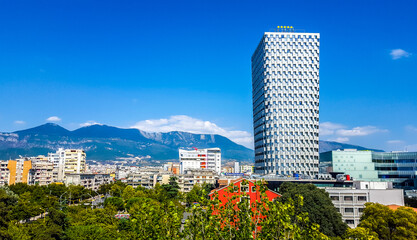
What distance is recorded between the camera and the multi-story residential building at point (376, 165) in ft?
369

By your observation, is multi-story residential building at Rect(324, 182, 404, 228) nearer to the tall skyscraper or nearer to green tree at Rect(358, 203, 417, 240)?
green tree at Rect(358, 203, 417, 240)

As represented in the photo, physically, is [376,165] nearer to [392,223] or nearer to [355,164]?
[355,164]

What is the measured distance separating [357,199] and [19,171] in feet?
420

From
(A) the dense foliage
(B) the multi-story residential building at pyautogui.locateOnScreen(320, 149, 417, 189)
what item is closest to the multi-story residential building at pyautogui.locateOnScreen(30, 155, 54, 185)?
(A) the dense foliage

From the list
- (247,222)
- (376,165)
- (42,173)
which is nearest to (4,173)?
(42,173)

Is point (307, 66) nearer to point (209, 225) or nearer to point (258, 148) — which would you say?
point (258, 148)

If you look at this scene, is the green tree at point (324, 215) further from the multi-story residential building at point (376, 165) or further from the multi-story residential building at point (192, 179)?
the multi-story residential building at point (192, 179)

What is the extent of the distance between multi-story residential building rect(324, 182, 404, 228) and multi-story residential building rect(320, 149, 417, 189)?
55.3 meters

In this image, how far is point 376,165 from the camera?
11625 cm

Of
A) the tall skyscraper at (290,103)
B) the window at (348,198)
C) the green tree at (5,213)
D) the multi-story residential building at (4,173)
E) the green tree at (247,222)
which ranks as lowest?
the green tree at (5,213)

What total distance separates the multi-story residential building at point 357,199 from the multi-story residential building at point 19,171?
122464 mm

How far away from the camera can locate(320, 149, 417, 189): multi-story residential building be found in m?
112

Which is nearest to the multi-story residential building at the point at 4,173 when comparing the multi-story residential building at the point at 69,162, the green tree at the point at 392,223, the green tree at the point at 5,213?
the multi-story residential building at the point at 69,162

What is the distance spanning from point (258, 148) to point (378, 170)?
44.9 m
